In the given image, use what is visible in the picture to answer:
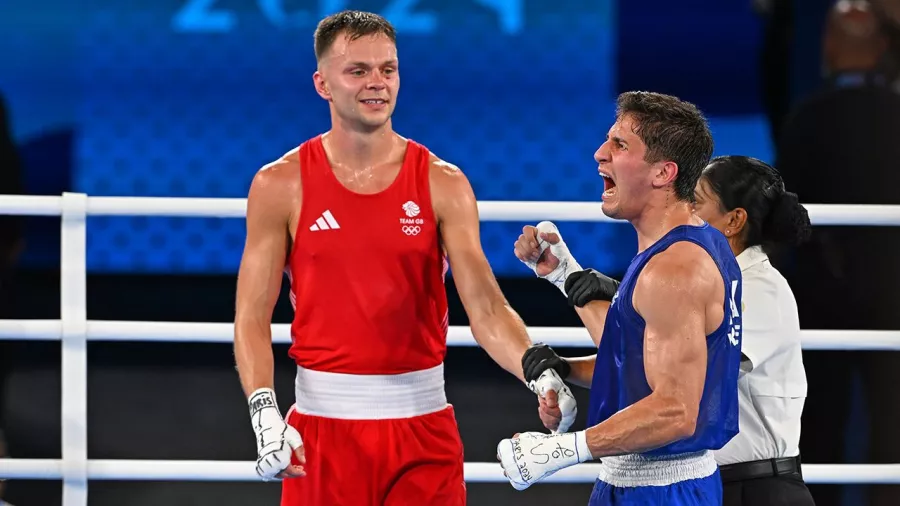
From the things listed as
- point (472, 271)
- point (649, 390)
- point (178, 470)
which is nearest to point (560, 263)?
point (472, 271)

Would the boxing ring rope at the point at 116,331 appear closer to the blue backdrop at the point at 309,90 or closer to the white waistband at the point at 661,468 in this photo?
the white waistband at the point at 661,468

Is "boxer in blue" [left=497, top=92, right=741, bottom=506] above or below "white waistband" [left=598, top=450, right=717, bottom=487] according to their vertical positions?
above

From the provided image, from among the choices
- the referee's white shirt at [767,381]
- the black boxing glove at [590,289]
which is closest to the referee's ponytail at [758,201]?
the referee's white shirt at [767,381]

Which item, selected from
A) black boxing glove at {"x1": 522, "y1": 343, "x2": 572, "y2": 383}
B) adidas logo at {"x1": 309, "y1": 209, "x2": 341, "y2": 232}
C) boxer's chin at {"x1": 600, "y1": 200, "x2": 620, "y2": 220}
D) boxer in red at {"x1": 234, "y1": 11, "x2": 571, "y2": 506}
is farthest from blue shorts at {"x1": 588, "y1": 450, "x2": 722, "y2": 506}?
adidas logo at {"x1": 309, "y1": 209, "x2": 341, "y2": 232}

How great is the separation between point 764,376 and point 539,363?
0.55 m

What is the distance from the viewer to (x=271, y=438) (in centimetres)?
257

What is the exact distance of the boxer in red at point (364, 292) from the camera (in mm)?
2799

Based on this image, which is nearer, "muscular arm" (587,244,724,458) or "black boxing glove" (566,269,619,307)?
"muscular arm" (587,244,724,458)

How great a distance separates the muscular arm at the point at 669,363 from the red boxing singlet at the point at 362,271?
0.66 metres

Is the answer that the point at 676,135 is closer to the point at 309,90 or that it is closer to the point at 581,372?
the point at 581,372

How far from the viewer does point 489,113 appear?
26.2 ft

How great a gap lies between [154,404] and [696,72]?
13.6 feet

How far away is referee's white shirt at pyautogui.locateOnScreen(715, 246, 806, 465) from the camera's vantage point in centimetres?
280

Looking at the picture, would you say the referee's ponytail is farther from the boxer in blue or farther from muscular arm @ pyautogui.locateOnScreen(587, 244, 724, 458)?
muscular arm @ pyautogui.locateOnScreen(587, 244, 724, 458)
